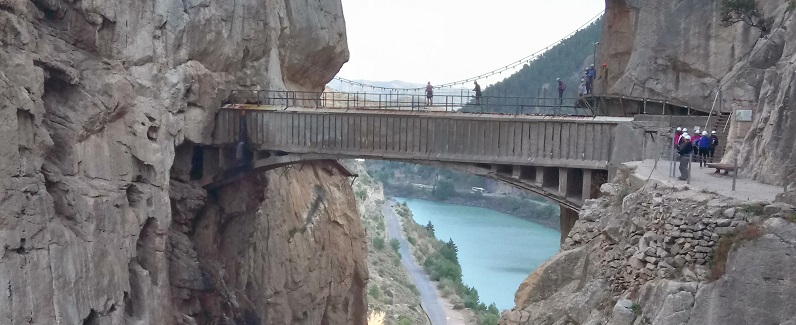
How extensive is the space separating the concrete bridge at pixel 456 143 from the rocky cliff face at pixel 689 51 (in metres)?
3.20

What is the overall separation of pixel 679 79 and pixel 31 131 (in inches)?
696

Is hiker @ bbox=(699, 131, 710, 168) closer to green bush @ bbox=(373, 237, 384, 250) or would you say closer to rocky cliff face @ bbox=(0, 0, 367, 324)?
rocky cliff face @ bbox=(0, 0, 367, 324)

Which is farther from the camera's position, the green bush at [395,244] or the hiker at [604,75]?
the green bush at [395,244]

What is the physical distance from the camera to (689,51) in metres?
25.0

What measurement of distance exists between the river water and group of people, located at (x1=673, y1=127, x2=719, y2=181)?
51.0 m

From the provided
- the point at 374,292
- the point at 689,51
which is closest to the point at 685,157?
the point at 689,51

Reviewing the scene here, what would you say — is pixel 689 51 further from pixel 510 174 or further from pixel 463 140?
pixel 463 140

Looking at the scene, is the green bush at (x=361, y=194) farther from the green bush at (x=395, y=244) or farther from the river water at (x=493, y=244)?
the river water at (x=493, y=244)

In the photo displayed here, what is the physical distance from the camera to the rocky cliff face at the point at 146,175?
16234 millimetres

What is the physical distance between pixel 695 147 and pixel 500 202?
8575 centimetres

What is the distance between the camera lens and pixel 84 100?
18.6 m

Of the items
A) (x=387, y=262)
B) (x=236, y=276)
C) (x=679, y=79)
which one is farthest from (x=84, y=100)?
(x=387, y=262)

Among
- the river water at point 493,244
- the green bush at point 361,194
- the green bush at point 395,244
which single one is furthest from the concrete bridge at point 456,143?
the green bush at point 361,194

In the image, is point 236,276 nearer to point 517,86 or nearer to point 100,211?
point 100,211
